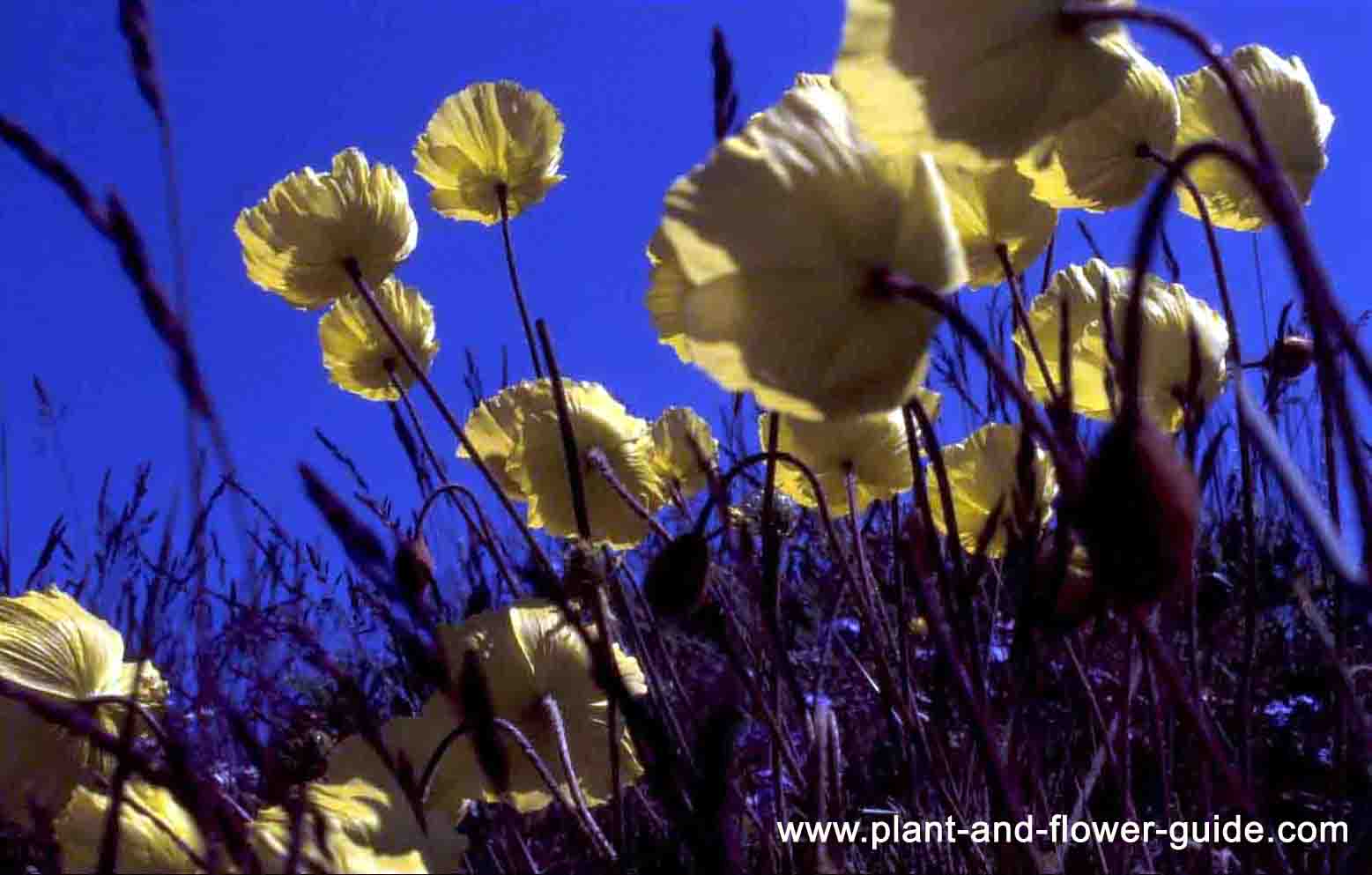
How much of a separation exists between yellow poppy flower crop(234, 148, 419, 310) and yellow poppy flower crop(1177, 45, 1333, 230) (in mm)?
947

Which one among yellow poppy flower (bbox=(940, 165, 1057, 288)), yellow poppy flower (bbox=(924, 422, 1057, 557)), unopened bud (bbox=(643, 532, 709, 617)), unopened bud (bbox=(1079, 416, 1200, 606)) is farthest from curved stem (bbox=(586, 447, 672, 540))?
unopened bud (bbox=(1079, 416, 1200, 606))

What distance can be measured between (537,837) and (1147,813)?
3.00 feet

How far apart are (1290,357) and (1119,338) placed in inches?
21.0

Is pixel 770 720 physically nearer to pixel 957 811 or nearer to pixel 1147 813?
pixel 957 811

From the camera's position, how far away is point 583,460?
1677 millimetres

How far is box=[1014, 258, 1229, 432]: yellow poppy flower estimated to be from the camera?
1.35 metres

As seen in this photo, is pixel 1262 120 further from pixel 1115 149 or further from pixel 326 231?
pixel 326 231

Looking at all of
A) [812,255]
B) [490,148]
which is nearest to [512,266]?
[490,148]

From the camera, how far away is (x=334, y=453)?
2445mm

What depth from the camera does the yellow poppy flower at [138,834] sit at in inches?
27.9

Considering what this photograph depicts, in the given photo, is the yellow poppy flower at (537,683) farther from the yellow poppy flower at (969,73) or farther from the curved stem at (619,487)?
the yellow poppy flower at (969,73)

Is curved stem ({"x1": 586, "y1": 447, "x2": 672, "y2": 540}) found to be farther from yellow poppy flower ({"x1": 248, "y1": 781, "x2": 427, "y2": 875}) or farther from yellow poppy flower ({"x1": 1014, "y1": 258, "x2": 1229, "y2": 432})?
yellow poppy flower ({"x1": 248, "y1": 781, "x2": 427, "y2": 875})

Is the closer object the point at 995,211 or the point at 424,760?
the point at 424,760

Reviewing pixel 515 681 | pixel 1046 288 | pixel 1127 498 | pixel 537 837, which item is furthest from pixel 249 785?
pixel 1127 498
